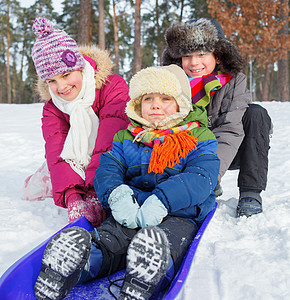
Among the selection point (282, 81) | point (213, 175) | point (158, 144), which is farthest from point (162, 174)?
point (282, 81)

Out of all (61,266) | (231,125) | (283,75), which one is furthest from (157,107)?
(283,75)

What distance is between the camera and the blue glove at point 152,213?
1.48m

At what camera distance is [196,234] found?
1.58 m

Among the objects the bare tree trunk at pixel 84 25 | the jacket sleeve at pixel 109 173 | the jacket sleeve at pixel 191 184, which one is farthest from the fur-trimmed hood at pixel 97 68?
the bare tree trunk at pixel 84 25

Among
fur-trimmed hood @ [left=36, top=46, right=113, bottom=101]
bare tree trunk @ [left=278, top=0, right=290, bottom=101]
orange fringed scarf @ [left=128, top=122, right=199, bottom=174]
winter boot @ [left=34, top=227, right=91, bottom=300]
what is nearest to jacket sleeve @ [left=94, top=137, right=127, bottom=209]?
orange fringed scarf @ [left=128, top=122, right=199, bottom=174]

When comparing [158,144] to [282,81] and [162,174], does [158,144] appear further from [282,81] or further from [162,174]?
[282,81]

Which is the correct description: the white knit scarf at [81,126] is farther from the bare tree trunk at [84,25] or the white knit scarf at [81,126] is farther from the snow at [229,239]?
the bare tree trunk at [84,25]

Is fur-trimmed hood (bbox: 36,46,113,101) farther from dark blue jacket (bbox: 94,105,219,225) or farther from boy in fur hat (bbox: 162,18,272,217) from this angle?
dark blue jacket (bbox: 94,105,219,225)

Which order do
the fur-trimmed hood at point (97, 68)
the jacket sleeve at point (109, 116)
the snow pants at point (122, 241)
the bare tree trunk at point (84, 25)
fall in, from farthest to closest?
the bare tree trunk at point (84, 25) < the fur-trimmed hood at point (97, 68) < the jacket sleeve at point (109, 116) < the snow pants at point (122, 241)

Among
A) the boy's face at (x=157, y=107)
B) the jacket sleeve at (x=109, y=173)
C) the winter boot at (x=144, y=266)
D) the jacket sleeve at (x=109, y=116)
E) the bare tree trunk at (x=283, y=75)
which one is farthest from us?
the bare tree trunk at (x=283, y=75)

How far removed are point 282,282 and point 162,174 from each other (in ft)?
2.51

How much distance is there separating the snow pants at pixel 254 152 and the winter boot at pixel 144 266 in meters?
1.08

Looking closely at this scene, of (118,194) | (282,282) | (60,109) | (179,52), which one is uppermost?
(179,52)

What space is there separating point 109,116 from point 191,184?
3.08 ft
